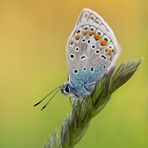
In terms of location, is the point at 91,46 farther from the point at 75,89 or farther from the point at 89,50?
the point at 75,89

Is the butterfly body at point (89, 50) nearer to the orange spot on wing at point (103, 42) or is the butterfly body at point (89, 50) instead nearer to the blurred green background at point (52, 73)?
the orange spot on wing at point (103, 42)

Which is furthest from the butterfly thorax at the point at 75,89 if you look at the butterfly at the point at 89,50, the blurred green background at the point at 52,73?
→ the blurred green background at the point at 52,73

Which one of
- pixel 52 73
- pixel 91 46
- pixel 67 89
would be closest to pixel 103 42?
pixel 91 46

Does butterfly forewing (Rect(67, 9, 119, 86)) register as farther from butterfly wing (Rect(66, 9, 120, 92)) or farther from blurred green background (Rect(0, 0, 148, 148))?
blurred green background (Rect(0, 0, 148, 148))

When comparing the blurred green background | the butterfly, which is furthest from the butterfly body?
the blurred green background

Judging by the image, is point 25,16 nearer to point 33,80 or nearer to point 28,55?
point 28,55

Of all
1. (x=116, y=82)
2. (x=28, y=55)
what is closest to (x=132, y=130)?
(x=116, y=82)

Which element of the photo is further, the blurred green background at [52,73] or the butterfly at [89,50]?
the blurred green background at [52,73]
